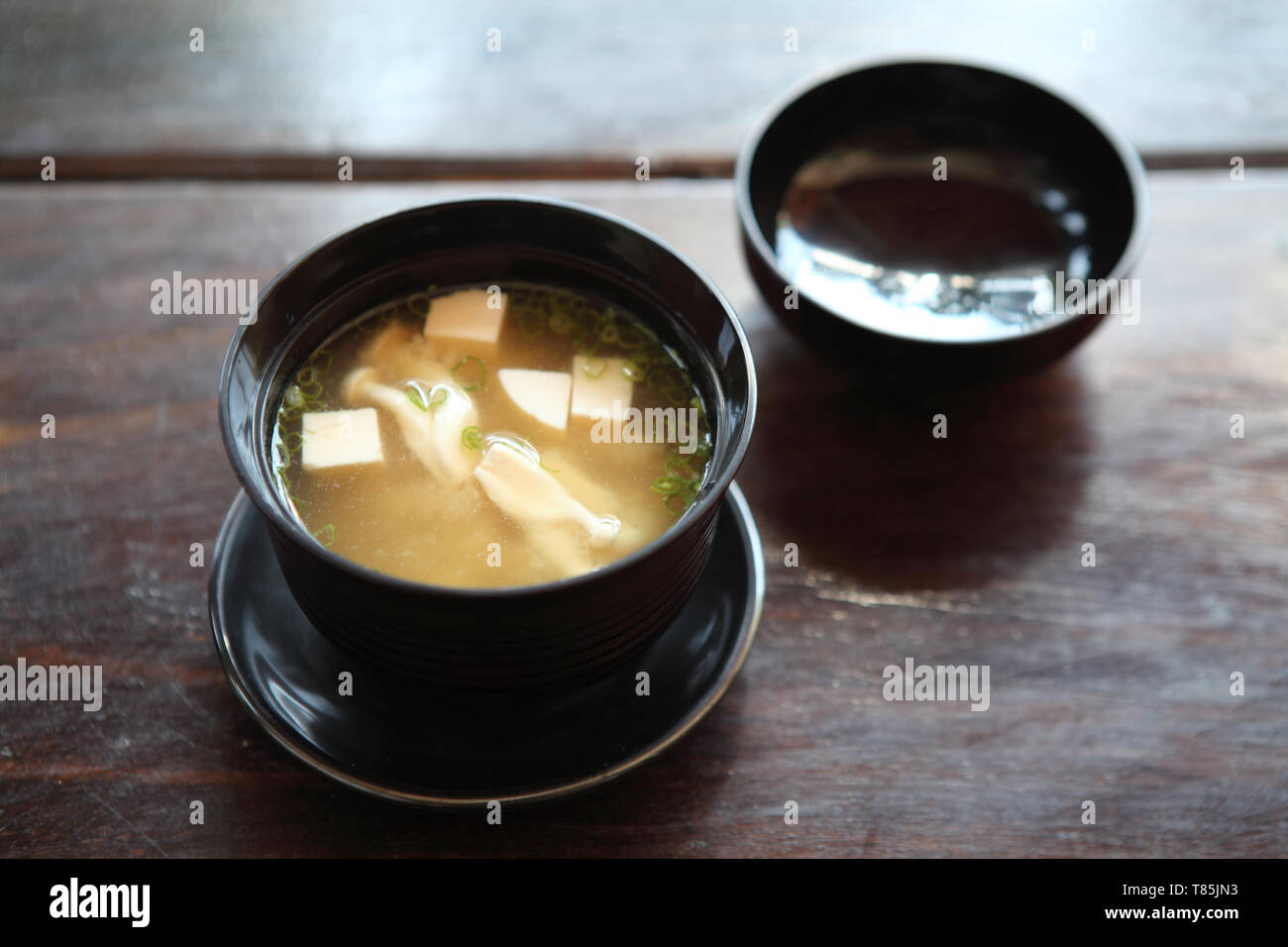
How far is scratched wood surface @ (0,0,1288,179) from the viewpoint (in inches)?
77.5

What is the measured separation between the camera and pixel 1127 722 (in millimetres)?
1399

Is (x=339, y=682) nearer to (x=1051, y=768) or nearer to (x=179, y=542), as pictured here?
(x=179, y=542)

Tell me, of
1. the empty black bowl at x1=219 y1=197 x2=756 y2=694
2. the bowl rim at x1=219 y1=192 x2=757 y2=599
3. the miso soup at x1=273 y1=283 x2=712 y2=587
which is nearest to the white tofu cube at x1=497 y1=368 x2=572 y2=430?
the miso soup at x1=273 y1=283 x2=712 y2=587

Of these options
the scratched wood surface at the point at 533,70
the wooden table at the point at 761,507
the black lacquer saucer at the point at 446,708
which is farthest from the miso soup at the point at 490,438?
the scratched wood surface at the point at 533,70

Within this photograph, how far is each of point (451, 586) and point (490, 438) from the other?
34cm

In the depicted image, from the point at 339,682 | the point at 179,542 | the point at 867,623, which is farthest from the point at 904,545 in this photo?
the point at 179,542

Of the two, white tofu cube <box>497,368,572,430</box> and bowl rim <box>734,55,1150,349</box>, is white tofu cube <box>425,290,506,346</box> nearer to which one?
white tofu cube <box>497,368,572,430</box>

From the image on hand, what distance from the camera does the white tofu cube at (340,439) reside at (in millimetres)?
1358

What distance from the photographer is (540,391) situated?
146 centimetres

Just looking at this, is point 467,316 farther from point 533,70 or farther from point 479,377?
point 533,70

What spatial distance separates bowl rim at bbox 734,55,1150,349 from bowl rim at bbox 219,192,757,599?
1.07 ft

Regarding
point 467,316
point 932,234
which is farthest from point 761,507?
point 932,234

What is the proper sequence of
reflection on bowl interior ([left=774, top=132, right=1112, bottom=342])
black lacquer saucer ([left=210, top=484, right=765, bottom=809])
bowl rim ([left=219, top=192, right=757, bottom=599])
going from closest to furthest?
bowl rim ([left=219, top=192, right=757, bottom=599]) < black lacquer saucer ([left=210, top=484, right=765, bottom=809]) < reflection on bowl interior ([left=774, top=132, right=1112, bottom=342])
